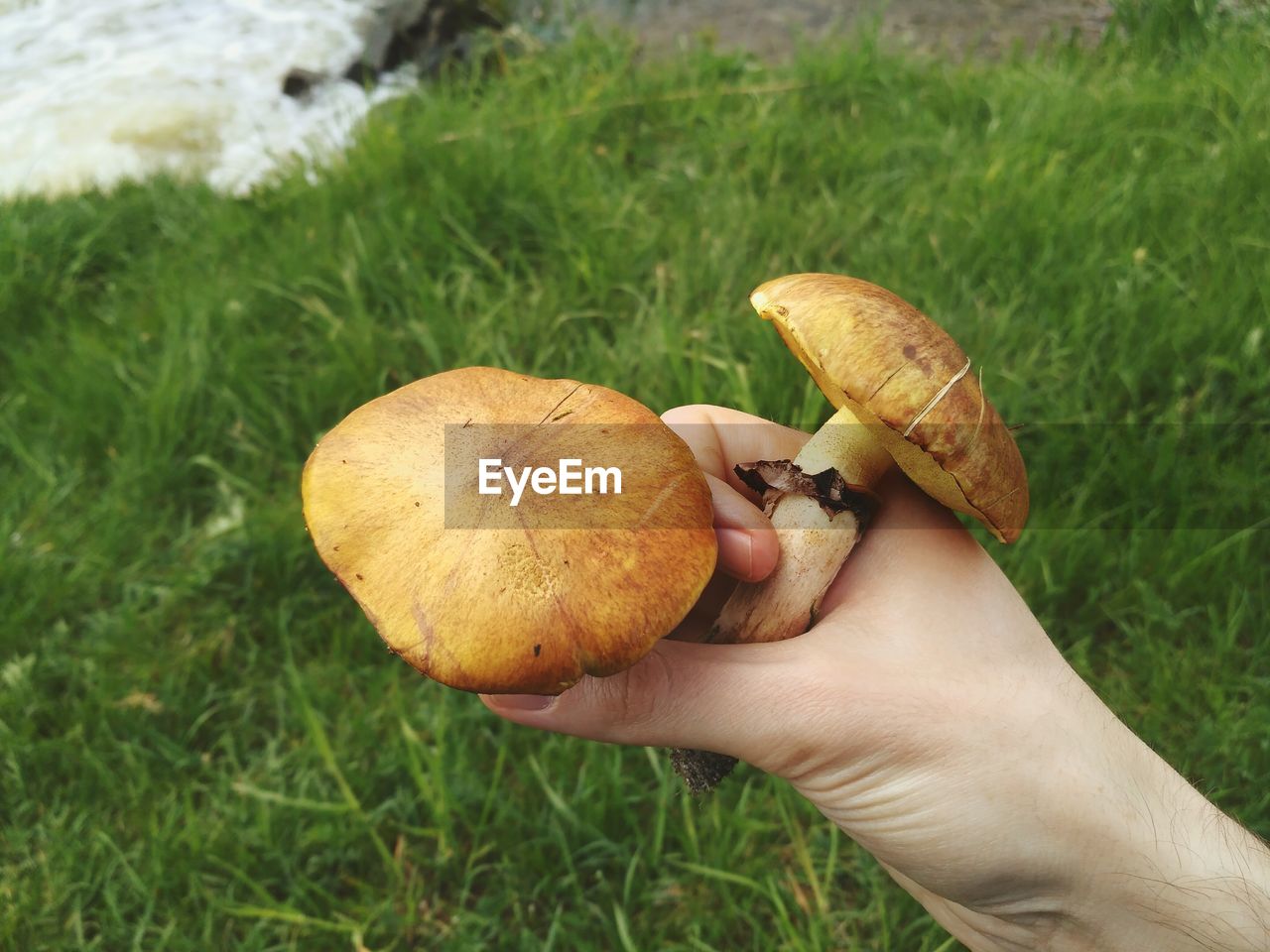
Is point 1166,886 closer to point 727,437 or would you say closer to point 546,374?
point 727,437

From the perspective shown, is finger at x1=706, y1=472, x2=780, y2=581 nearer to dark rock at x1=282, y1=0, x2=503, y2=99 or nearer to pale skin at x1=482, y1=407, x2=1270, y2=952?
pale skin at x1=482, y1=407, x2=1270, y2=952

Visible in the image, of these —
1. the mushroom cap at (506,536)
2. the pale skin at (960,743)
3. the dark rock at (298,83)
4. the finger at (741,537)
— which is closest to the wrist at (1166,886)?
the pale skin at (960,743)

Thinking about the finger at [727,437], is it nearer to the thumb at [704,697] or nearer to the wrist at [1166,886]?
the thumb at [704,697]

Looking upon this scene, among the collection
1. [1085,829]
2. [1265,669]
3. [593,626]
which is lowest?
[1265,669]

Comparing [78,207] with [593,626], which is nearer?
[593,626]

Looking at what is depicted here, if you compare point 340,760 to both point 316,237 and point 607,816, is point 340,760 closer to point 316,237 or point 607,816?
point 607,816

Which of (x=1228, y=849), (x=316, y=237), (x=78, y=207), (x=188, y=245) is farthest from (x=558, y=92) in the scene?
(x=1228, y=849)

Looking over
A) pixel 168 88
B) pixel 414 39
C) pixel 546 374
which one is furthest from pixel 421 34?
pixel 546 374
